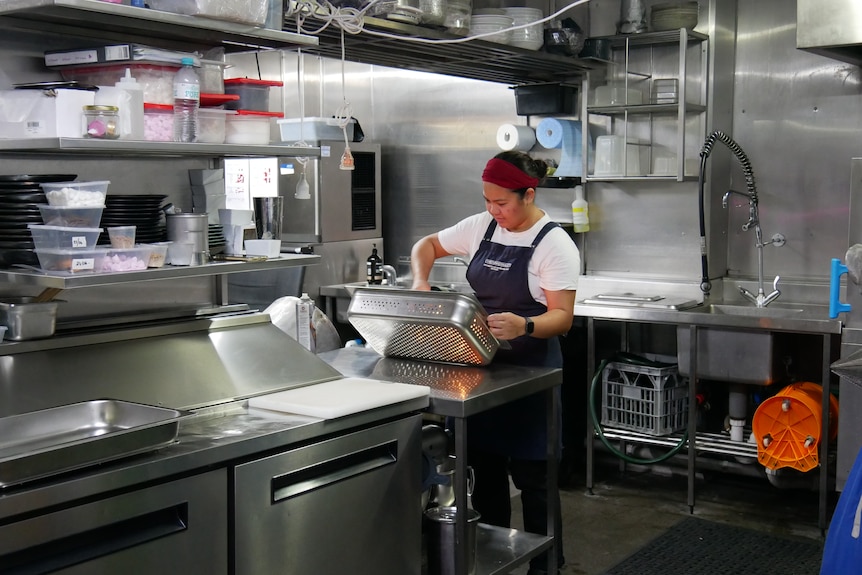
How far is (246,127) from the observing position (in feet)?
9.78

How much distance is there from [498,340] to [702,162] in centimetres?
202

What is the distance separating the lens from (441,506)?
333 centimetres

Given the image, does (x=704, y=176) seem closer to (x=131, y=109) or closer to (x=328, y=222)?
(x=328, y=222)

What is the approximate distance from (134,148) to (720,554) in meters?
3.04

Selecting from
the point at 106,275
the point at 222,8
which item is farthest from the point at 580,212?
the point at 106,275

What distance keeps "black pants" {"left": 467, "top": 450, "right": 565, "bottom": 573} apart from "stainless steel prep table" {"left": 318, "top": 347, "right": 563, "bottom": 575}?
2.9 inches

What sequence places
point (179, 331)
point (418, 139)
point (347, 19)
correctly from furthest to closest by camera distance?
point (418, 139) < point (347, 19) < point (179, 331)

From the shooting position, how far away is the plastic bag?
14.0ft

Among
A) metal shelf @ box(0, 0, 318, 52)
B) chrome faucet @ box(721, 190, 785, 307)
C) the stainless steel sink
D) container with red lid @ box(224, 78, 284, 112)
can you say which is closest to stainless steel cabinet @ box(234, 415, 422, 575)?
container with red lid @ box(224, 78, 284, 112)

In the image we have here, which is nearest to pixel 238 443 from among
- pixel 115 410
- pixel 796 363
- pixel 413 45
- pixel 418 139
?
pixel 115 410

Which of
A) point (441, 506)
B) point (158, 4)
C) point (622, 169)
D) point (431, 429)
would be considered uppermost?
point (158, 4)

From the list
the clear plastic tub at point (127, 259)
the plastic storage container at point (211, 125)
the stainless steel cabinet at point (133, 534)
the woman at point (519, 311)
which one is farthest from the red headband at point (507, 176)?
the stainless steel cabinet at point (133, 534)

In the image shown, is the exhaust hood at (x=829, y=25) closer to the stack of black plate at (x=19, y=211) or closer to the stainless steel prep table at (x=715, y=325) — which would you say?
the stainless steel prep table at (x=715, y=325)

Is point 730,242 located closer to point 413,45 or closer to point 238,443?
point 413,45
